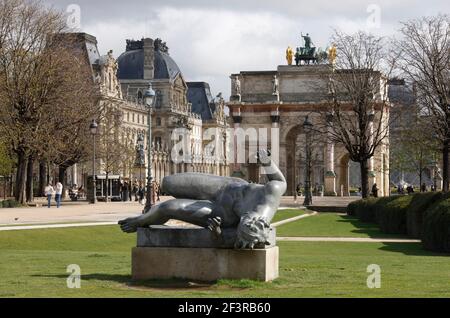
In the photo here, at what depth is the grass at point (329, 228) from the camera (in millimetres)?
32997

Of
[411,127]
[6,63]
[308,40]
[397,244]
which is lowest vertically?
[397,244]

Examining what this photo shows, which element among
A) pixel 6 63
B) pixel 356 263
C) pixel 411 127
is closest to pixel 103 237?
pixel 356 263

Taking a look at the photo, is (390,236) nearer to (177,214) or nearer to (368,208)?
(368,208)

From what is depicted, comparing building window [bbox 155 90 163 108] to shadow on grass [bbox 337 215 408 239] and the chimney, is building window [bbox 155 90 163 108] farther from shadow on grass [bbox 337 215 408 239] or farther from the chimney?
shadow on grass [bbox 337 215 408 239]

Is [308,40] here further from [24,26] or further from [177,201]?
[177,201]

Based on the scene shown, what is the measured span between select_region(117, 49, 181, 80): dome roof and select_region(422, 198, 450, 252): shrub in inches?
5303

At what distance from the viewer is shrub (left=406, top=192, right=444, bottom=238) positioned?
28828mm

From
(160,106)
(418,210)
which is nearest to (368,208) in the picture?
(418,210)

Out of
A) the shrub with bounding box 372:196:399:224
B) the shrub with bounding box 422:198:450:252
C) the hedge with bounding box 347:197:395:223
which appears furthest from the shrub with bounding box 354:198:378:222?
the shrub with bounding box 422:198:450:252

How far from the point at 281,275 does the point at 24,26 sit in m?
43.6

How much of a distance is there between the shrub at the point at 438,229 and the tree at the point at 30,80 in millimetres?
32342

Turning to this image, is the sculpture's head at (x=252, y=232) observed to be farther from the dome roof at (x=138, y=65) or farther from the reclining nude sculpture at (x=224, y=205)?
the dome roof at (x=138, y=65)

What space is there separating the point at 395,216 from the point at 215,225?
21.6 meters

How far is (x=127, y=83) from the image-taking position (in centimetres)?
15588
